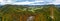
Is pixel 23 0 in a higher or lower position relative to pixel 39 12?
higher

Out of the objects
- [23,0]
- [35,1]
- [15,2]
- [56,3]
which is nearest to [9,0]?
[15,2]

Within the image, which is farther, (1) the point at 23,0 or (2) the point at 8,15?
(1) the point at 23,0

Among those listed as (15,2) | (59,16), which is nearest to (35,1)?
(15,2)

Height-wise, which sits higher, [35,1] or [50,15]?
[35,1]

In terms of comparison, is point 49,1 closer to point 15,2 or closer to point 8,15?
point 15,2

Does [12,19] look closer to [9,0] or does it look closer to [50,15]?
[9,0]

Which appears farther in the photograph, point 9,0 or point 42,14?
point 9,0

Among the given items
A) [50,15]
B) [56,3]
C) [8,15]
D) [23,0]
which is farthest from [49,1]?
[8,15]

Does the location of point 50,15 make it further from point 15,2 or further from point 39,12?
point 15,2
